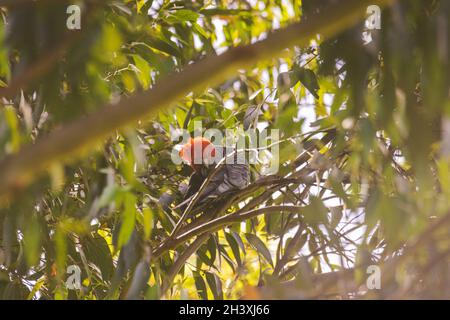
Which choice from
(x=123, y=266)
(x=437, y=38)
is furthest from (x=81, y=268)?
(x=437, y=38)

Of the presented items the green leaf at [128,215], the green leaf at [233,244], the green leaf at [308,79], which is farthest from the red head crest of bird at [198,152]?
the green leaf at [128,215]

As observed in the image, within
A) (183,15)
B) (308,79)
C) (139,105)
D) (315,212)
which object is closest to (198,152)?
(183,15)

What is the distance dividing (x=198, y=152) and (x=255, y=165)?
189 millimetres

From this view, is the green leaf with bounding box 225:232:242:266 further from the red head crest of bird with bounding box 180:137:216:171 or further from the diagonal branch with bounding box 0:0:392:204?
the diagonal branch with bounding box 0:0:392:204

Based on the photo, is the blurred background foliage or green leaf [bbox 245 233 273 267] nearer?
the blurred background foliage

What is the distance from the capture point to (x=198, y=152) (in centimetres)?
219

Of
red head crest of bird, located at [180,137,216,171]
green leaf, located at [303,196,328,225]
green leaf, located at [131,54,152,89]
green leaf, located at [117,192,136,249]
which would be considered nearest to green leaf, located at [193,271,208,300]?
red head crest of bird, located at [180,137,216,171]

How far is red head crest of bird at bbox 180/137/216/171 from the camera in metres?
2.19

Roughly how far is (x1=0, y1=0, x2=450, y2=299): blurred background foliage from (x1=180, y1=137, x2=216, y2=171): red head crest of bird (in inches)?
2.2

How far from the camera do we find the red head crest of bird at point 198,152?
219cm

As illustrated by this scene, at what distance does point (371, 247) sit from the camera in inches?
61.9
